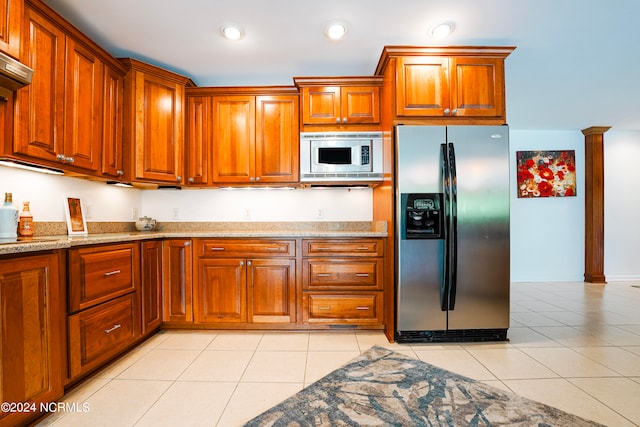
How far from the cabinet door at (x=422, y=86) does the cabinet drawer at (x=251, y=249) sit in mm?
1558

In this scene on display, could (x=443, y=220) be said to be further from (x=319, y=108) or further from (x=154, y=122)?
(x=154, y=122)

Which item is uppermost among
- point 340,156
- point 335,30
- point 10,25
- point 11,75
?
point 335,30

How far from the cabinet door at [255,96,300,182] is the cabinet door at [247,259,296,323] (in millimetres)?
907

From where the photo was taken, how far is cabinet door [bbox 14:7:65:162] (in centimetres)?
169

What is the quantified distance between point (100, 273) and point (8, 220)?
1.92 feet

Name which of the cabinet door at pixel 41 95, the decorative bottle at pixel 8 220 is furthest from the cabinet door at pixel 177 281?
the cabinet door at pixel 41 95

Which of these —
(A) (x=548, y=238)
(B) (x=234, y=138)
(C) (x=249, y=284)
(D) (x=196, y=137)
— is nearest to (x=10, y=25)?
(D) (x=196, y=137)

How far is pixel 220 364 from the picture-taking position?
81.1 inches

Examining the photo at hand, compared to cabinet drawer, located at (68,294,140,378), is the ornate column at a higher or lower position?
higher

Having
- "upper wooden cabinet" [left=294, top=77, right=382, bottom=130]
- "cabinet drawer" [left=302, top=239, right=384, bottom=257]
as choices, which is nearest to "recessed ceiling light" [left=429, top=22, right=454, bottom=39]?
"upper wooden cabinet" [left=294, top=77, right=382, bottom=130]

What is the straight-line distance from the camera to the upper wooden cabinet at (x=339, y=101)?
9.22ft

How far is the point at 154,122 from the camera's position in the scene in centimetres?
271

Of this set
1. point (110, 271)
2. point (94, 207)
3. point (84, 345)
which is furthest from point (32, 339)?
point (94, 207)

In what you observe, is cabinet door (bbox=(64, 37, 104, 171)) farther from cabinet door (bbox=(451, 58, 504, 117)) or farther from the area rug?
cabinet door (bbox=(451, 58, 504, 117))
